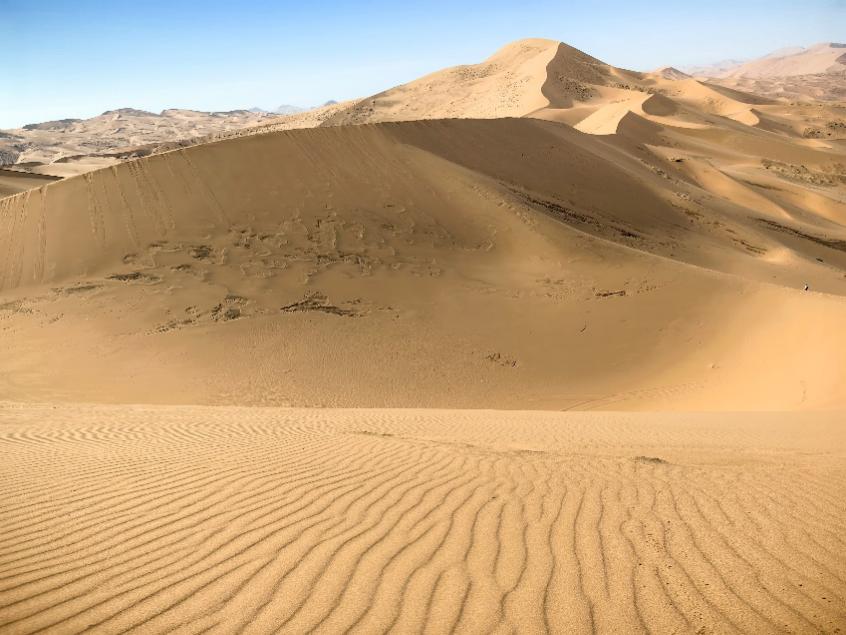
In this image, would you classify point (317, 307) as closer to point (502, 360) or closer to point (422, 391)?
point (422, 391)

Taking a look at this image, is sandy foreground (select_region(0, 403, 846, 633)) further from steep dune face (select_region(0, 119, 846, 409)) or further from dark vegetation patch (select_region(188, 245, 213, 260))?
dark vegetation patch (select_region(188, 245, 213, 260))

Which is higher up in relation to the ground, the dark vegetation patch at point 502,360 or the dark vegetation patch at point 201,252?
the dark vegetation patch at point 201,252

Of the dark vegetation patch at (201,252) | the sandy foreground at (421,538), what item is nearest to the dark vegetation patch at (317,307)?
the dark vegetation patch at (201,252)

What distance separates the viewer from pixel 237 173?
19.9m

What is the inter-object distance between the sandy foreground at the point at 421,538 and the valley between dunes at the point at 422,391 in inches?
0.9

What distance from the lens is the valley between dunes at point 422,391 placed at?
3176 millimetres

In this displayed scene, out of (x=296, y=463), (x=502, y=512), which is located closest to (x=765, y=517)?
(x=502, y=512)

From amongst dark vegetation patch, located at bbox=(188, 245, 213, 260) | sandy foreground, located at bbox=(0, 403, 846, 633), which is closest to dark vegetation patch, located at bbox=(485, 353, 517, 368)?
sandy foreground, located at bbox=(0, 403, 846, 633)

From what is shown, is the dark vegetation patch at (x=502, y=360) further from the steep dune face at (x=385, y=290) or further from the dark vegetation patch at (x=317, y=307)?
the dark vegetation patch at (x=317, y=307)

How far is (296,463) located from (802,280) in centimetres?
2053

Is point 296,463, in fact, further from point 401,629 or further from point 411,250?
point 411,250

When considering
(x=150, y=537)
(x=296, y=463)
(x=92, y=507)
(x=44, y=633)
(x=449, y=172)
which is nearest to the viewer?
(x=44, y=633)

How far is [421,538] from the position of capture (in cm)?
373

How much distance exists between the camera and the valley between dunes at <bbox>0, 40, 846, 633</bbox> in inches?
125
